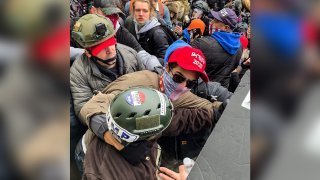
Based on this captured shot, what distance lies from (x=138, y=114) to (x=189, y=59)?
31 cm

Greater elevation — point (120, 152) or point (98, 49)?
point (98, 49)

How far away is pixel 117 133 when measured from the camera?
1033mm

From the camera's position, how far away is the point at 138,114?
1.00 metres

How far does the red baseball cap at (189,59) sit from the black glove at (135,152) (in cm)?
27

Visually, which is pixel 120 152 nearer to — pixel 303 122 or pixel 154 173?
pixel 154 173

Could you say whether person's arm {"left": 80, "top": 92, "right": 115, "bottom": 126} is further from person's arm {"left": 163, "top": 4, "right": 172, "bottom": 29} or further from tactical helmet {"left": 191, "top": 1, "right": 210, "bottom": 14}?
tactical helmet {"left": 191, "top": 1, "right": 210, "bottom": 14}

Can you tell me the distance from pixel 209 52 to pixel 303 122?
1234 mm

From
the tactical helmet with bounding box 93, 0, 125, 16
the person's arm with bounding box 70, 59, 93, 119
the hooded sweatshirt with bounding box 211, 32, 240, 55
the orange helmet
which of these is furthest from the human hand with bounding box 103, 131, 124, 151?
the orange helmet

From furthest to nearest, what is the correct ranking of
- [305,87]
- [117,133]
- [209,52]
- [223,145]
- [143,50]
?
[209,52], [143,50], [117,133], [223,145], [305,87]

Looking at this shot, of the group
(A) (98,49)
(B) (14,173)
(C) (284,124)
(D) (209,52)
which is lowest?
(D) (209,52)

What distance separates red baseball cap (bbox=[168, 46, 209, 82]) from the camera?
3.98ft

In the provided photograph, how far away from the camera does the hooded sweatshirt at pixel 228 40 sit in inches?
65.0

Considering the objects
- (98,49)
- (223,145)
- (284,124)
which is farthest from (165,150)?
(284,124)

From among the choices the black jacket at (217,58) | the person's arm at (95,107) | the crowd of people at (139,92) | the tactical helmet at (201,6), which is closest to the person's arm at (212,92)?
the crowd of people at (139,92)
